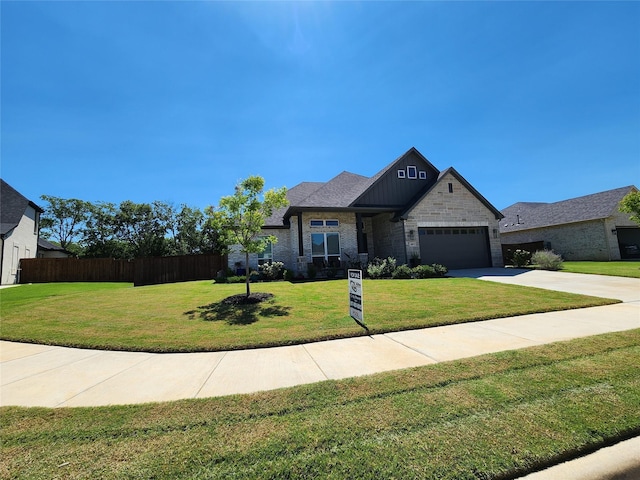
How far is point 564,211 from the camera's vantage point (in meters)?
25.4

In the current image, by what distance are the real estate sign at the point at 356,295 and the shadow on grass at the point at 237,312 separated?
192 centimetres

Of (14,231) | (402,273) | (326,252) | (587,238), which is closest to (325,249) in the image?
(326,252)

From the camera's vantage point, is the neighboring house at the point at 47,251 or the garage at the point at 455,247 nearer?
the garage at the point at 455,247

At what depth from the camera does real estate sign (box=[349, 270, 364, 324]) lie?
6.25m

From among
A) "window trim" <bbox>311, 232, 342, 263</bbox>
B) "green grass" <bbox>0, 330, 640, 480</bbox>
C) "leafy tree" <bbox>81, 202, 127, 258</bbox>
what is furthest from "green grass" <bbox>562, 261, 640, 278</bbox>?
"leafy tree" <bbox>81, 202, 127, 258</bbox>

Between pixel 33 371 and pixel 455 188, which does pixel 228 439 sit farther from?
pixel 455 188

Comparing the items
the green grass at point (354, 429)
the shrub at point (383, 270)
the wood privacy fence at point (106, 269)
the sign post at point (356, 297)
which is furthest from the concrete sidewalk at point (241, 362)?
the wood privacy fence at point (106, 269)

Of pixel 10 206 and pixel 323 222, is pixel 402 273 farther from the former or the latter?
pixel 10 206

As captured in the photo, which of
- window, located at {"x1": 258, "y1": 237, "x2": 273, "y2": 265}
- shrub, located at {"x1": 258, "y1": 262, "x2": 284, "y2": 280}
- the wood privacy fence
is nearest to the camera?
shrub, located at {"x1": 258, "y1": 262, "x2": 284, "y2": 280}

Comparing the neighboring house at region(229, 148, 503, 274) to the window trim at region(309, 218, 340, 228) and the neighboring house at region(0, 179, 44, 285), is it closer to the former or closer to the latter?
the window trim at region(309, 218, 340, 228)

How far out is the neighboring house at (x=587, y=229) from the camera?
21578mm

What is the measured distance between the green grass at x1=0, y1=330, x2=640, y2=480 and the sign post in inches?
99.6

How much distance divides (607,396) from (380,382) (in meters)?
2.41

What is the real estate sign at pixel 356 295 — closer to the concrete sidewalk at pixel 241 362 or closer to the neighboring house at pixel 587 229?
the concrete sidewalk at pixel 241 362
